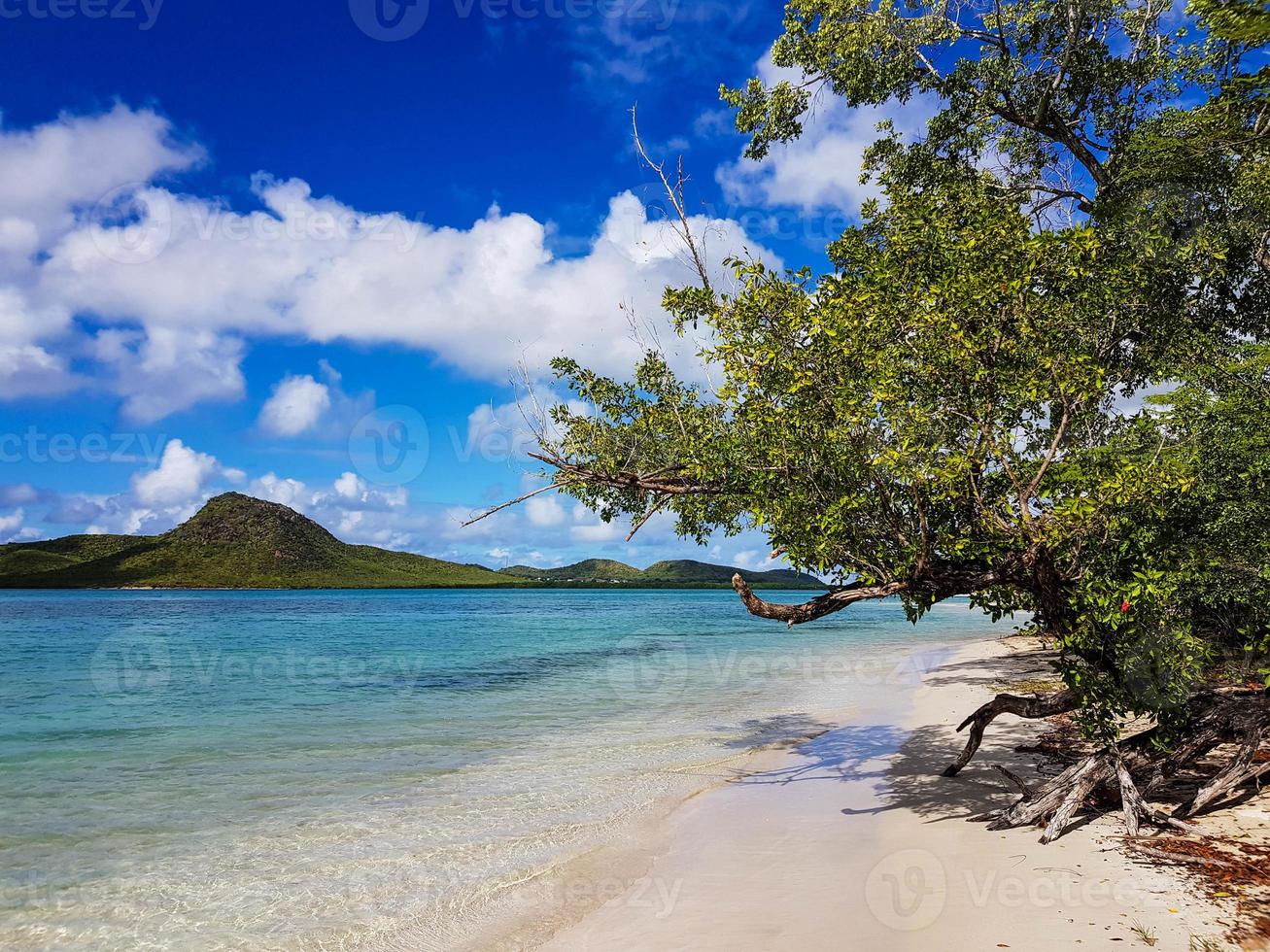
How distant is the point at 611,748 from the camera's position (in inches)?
643

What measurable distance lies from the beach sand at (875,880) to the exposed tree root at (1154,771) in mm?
277

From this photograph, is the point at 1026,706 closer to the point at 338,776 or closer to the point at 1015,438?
the point at 1015,438

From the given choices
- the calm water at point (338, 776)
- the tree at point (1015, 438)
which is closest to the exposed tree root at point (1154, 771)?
the tree at point (1015, 438)

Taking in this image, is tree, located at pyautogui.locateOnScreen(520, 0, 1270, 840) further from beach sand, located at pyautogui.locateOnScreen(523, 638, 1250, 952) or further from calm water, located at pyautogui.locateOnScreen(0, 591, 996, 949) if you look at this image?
calm water, located at pyautogui.locateOnScreen(0, 591, 996, 949)

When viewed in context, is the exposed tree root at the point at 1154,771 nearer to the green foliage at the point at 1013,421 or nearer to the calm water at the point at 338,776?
the green foliage at the point at 1013,421

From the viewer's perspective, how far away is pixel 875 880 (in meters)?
8.05

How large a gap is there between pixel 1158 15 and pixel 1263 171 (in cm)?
630

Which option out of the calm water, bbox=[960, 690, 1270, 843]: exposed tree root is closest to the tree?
bbox=[960, 690, 1270, 843]: exposed tree root

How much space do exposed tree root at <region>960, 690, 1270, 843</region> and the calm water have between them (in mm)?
5767

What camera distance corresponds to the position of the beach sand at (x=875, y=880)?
662 cm

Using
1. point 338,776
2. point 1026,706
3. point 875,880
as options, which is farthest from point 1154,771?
point 338,776

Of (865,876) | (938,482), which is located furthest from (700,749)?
(938,482)

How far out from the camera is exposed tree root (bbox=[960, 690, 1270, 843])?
8.57m

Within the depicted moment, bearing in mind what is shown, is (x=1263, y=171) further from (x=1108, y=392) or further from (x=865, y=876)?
(x=865, y=876)
